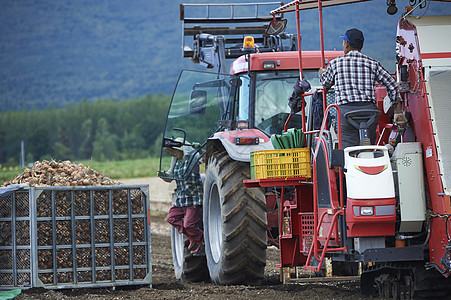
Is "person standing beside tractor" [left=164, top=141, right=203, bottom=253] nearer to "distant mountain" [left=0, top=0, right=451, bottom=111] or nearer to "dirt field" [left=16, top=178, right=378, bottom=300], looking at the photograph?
"dirt field" [left=16, top=178, right=378, bottom=300]

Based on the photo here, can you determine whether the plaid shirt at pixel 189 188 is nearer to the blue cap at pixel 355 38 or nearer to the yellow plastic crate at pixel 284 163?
the yellow plastic crate at pixel 284 163

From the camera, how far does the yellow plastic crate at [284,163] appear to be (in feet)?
25.8

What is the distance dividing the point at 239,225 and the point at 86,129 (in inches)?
4631

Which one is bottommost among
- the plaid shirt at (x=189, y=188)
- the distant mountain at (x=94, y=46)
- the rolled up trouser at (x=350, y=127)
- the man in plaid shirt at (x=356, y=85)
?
the plaid shirt at (x=189, y=188)

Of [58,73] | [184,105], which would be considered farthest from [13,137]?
[184,105]

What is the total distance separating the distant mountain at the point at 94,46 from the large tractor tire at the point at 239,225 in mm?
126448

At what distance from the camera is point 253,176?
804 cm

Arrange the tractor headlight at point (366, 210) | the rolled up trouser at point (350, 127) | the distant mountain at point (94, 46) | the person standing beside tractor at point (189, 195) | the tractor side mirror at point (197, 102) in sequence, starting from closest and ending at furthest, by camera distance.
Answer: the tractor headlight at point (366, 210)
the rolled up trouser at point (350, 127)
the tractor side mirror at point (197, 102)
the person standing beside tractor at point (189, 195)
the distant mountain at point (94, 46)

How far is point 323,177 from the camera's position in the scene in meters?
7.22

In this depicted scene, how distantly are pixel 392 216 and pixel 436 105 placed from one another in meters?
1.03

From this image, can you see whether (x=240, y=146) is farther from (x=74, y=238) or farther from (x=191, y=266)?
(x=191, y=266)

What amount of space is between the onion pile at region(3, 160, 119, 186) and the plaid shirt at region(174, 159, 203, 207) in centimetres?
105

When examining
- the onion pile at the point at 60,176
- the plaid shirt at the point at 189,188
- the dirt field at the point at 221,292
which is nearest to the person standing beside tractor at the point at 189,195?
the plaid shirt at the point at 189,188

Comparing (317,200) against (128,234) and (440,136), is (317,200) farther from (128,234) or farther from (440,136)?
(128,234)
